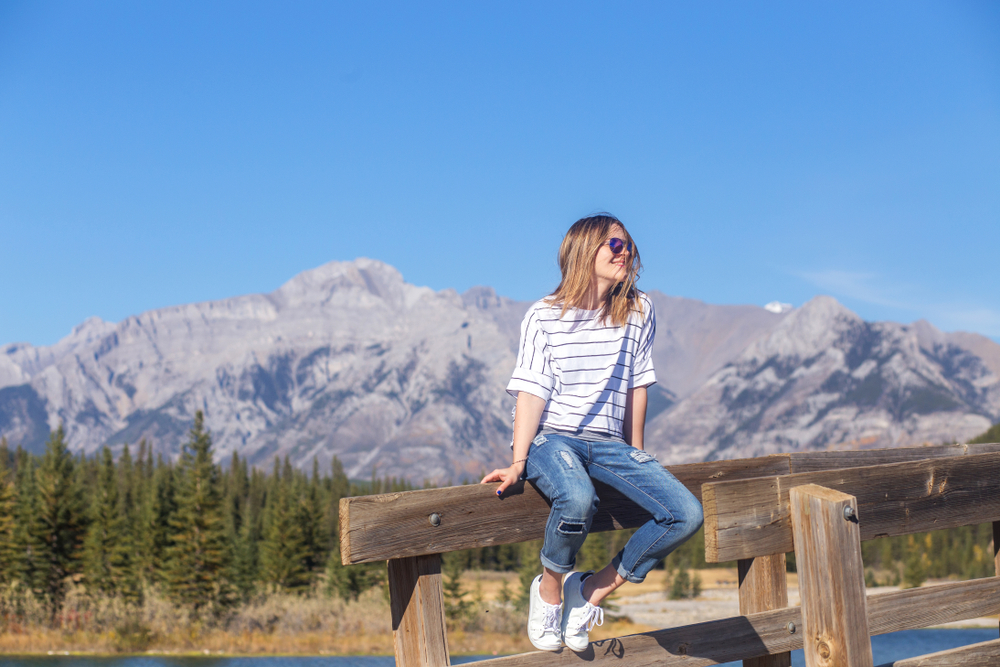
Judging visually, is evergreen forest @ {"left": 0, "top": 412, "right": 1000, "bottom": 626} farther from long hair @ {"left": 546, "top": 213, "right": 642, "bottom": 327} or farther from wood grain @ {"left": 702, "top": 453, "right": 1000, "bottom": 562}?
wood grain @ {"left": 702, "top": 453, "right": 1000, "bottom": 562}

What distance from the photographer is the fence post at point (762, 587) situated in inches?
165

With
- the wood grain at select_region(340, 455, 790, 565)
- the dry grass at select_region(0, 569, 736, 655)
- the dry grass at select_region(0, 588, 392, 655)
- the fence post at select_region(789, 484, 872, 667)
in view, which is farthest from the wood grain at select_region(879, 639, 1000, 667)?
the dry grass at select_region(0, 588, 392, 655)

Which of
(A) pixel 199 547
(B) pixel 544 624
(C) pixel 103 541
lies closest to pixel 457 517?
(B) pixel 544 624

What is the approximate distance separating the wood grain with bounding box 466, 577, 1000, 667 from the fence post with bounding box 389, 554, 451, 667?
253 mm

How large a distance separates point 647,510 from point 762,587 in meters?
0.71

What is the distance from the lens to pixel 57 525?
65.1 meters

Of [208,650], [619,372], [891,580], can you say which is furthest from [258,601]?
[891,580]

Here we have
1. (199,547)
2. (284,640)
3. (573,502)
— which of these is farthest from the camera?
(199,547)

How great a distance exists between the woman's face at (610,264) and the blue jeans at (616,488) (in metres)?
1.00

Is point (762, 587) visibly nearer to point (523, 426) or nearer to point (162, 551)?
point (523, 426)

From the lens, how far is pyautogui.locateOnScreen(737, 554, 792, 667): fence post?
4191mm

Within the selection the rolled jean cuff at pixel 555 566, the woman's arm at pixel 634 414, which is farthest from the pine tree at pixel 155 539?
the rolled jean cuff at pixel 555 566

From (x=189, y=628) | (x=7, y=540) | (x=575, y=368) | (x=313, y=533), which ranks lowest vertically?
(x=189, y=628)

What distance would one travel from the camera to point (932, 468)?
420 centimetres
